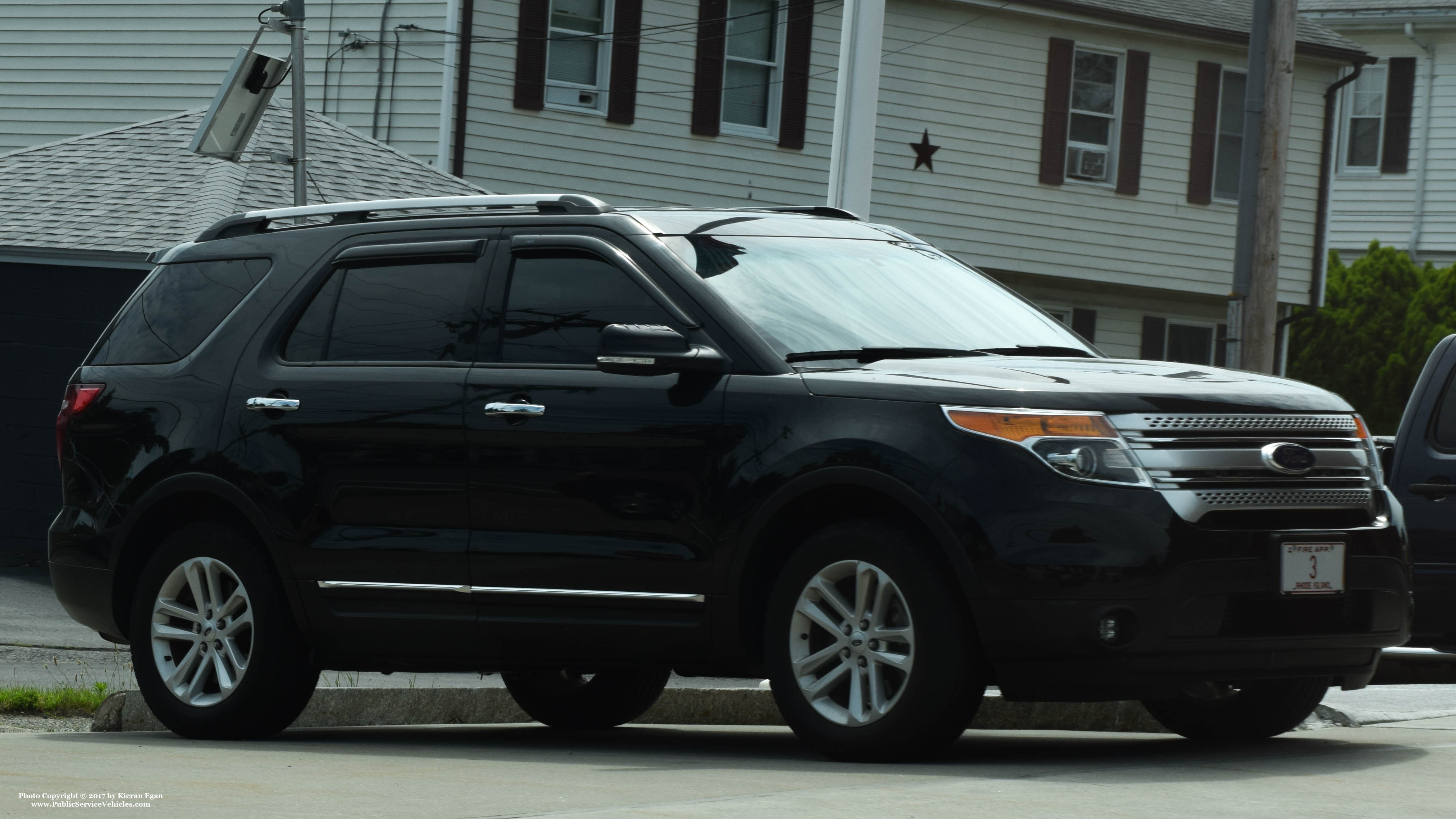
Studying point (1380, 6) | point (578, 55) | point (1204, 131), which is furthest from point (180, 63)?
point (1380, 6)

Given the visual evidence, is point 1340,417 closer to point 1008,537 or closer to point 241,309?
point 1008,537

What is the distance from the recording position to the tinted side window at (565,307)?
23.2ft

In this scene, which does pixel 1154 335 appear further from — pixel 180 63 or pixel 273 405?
pixel 273 405

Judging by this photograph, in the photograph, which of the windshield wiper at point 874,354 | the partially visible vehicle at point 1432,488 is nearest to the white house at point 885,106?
the partially visible vehicle at point 1432,488

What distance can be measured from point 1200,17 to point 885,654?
2409cm

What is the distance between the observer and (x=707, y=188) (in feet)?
83.3

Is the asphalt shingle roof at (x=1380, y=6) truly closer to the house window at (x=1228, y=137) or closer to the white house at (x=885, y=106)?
the white house at (x=885, y=106)

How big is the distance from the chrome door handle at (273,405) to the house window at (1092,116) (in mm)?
21965

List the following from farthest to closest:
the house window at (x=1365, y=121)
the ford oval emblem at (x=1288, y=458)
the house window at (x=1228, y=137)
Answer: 1. the house window at (x=1365, y=121)
2. the house window at (x=1228, y=137)
3. the ford oval emblem at (x=1288, y=458)

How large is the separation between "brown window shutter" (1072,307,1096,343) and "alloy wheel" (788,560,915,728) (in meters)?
23.8

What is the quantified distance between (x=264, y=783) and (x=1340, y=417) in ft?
11.0

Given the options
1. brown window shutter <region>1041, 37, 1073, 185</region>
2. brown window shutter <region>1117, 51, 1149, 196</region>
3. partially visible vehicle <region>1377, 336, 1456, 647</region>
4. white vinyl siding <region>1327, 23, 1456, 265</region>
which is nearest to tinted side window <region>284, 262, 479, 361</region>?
partially visible vehicle <region>1377, 336, 1456, 647</region>

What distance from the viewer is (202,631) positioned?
784 cm

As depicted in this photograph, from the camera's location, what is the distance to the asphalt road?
17.4ft
